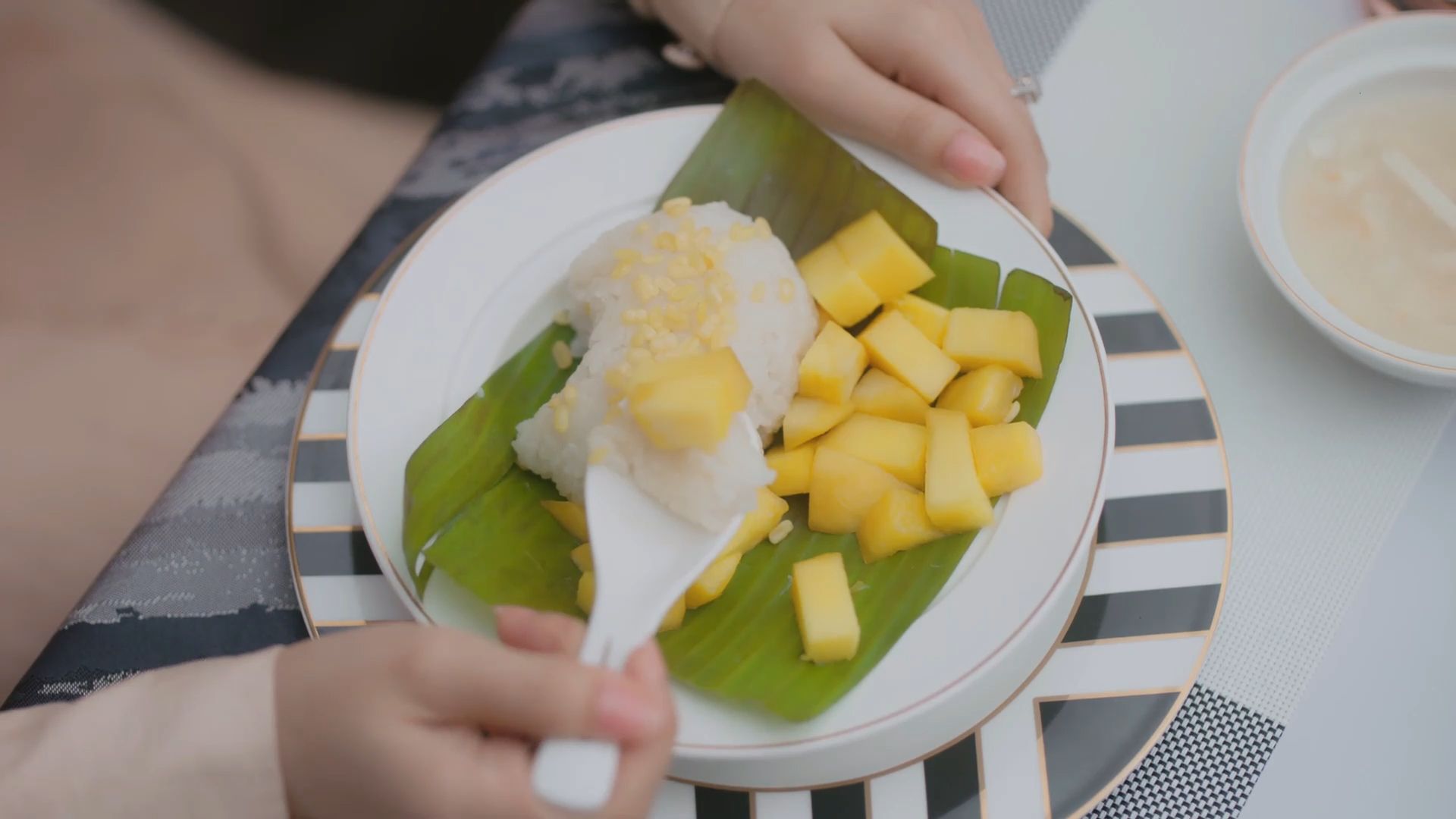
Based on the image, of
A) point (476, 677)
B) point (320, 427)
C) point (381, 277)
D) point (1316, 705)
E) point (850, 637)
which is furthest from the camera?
point (381, 277)

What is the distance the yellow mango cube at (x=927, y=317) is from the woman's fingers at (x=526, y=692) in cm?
71

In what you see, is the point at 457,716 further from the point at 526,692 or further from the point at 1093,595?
the point at 1093,595

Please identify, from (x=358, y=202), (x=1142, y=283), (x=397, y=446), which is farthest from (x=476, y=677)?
(x=358, y=202)

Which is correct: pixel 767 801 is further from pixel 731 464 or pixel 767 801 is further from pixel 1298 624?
pixel 1298 624

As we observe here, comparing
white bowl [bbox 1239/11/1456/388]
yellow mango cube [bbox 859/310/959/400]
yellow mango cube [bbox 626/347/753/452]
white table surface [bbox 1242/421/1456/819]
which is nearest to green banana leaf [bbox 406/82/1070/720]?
yellow mango cube [bbox 859/310/959/400]

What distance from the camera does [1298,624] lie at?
122 cm

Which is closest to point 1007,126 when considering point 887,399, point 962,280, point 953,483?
point 962,280

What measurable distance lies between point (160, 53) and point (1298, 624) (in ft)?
8.81

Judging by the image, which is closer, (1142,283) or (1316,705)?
(1316,705)

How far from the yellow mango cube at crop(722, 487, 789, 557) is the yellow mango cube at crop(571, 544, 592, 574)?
0.17m

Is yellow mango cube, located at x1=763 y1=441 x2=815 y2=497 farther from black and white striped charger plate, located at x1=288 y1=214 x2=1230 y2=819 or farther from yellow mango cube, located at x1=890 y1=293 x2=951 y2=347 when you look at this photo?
black and white striped charger plate, located at x1=288 y1=214 x2=1230 y2=819

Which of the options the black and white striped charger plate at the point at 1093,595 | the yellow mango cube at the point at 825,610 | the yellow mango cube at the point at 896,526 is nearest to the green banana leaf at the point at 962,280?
the black and white striped charger plate at the point at 1093,595

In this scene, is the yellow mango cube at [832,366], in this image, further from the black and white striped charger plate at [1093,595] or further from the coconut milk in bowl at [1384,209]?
the coconut milk in bowl at [1384,209]

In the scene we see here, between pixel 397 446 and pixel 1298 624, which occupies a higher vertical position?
pixel 1298 624
